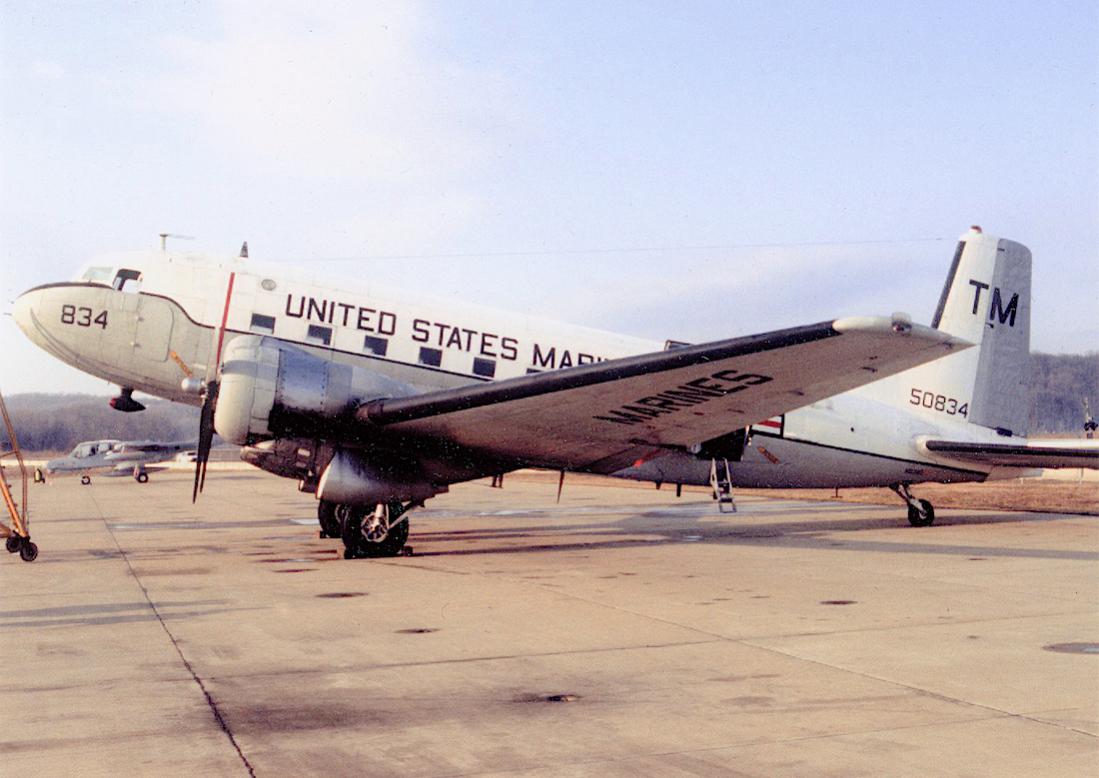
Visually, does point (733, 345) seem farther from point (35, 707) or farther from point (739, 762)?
point (35, 707)

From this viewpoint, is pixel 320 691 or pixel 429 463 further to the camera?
pixel 429 463

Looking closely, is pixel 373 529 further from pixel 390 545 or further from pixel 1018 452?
pixel 1018 452

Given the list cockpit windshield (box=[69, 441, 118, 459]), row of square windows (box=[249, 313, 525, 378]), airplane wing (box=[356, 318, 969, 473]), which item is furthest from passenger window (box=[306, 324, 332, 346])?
cockpit windshield (box=[69, 441, 118, 459])

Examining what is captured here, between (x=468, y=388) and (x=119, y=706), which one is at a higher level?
(x=468, y=388)

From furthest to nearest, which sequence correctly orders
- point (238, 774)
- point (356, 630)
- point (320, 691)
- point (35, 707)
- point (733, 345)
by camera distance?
point (733, 345), point (356, 630), point (320, 691), point (35, 707), point (238, 774)

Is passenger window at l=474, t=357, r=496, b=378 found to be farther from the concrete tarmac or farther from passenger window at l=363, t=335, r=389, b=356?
the concrete tarmac

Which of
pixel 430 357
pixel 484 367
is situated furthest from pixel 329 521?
pixel 484 367

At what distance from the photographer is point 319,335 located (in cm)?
1356

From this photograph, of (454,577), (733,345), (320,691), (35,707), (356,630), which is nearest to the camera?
(35,707)

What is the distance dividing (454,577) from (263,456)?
12.0 feet

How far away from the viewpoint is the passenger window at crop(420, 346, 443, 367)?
1392 centimetres

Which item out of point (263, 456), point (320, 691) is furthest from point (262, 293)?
point (320, 691)

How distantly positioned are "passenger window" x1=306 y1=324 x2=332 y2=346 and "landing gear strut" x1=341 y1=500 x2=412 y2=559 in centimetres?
255

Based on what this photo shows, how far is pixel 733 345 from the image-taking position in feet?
29.9
